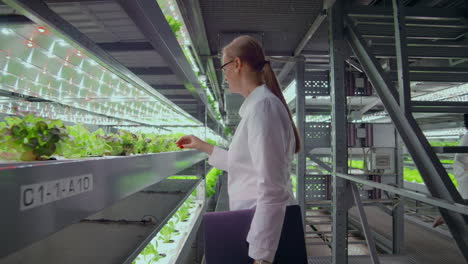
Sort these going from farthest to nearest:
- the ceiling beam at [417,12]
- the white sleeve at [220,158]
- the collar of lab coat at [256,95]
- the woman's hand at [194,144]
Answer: the ceiling beam at [417,12]
the woman's hand at [194,144]
the white sleeve at [220,158]
the collar of lab coat at [256,95]

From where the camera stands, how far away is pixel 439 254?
3717 millimetres

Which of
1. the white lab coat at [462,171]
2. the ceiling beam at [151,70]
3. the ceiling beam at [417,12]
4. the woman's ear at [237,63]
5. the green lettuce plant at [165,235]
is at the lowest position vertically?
the green lettuce plant at [165,235]

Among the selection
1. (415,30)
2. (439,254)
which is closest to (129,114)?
(415,30)

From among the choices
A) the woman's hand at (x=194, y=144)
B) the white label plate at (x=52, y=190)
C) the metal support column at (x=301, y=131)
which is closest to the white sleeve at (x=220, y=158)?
the woman's hand at (x=194, y=144)

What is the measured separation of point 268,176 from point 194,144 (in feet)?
2.61

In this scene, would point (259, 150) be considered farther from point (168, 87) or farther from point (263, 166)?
point (168, 87)

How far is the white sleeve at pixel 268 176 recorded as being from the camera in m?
1.02

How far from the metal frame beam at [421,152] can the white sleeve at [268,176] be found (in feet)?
3.51

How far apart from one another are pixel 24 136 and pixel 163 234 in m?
1.92

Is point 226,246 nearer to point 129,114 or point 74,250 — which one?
point 74,250

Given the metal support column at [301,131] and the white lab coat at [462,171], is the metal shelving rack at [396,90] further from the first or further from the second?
the metal support column at [301,131]

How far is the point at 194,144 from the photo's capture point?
1708mm

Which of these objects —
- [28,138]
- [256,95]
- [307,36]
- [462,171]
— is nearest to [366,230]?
[462,171]

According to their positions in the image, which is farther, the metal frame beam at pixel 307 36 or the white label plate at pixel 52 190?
the metal frame beam at pixel 307 36
